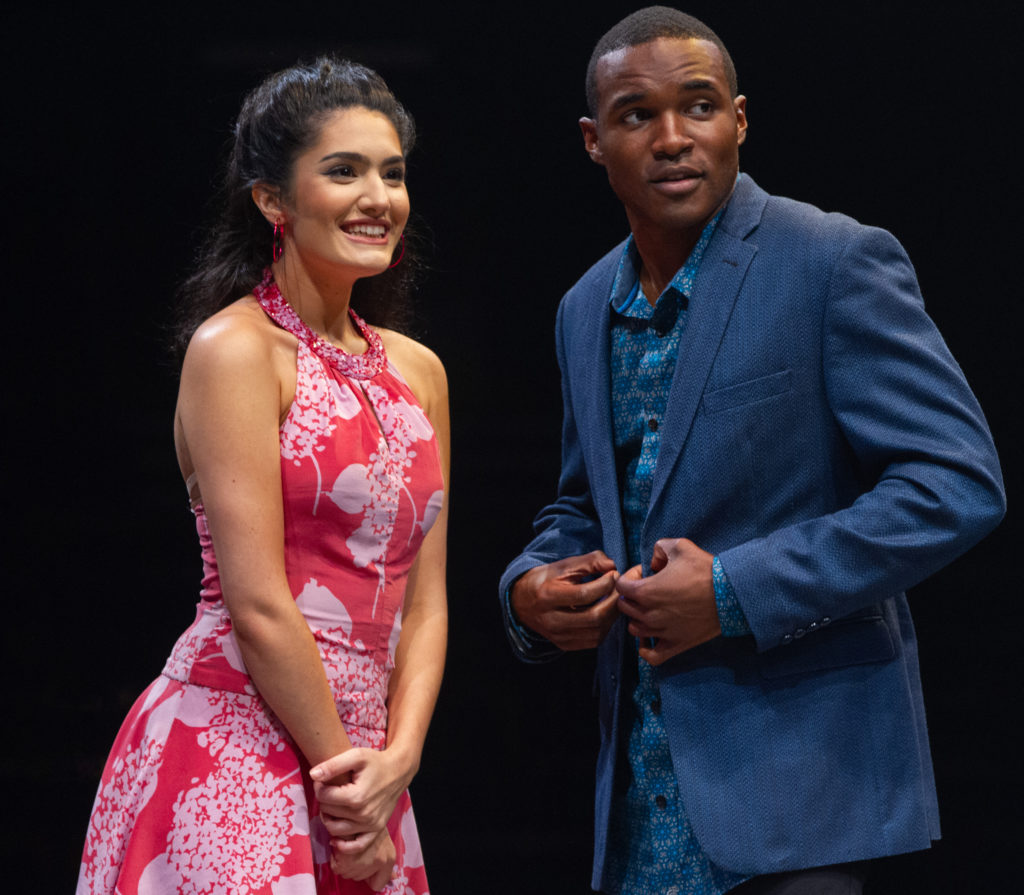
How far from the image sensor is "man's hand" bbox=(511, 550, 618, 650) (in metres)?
1.75

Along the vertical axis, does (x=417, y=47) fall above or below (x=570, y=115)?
above

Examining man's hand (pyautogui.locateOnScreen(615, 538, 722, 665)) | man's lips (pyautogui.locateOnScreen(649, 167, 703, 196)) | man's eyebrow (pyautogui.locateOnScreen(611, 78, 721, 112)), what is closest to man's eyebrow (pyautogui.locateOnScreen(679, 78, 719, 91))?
man's eyebrow (pyautogui.locateOnScreen(611, 78, 721, 112))

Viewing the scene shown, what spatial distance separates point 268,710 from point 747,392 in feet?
2.57

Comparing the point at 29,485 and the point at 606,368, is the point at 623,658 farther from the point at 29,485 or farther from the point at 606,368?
the point at 29,485

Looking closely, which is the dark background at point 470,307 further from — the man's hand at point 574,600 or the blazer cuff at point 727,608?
the blazer cuff at point 727,608

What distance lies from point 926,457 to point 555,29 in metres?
1.61

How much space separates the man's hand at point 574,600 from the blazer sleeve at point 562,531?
76 millimetres

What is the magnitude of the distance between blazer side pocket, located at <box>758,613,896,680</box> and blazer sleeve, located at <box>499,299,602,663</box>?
381 millimetres

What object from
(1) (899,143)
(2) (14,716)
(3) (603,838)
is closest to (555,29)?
(1) (899,143)

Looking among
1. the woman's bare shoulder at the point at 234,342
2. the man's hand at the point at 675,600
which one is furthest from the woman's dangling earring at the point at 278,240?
the man's hand at the point at 675,600

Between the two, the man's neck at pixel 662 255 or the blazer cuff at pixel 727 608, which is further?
the man's neck at pixel 662 255

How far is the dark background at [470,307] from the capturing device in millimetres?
2750

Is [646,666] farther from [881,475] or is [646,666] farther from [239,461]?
[239,461]

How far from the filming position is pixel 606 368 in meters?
1.89
